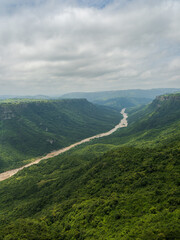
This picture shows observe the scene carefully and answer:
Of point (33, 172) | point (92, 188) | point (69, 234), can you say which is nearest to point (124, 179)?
point (92, 188)

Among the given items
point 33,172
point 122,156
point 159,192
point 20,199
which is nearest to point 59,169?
point 33,172

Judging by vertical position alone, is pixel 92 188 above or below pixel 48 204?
above

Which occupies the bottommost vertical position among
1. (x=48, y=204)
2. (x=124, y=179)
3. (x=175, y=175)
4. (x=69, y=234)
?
(x=48, y=204)

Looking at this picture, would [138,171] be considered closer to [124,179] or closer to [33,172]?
[124,179]

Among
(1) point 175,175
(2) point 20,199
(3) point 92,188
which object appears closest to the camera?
(1) point 175,175

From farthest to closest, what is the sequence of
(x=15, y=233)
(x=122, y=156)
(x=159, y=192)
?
(x=122, y=156)
(x=159, y=192)
(x=15, y=233)

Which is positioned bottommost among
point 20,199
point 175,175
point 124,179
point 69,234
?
point 20,199

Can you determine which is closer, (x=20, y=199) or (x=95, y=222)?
(x=95, y=222)

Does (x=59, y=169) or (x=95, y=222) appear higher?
(x=95, y=222)

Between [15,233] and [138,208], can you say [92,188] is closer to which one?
[138,208]
